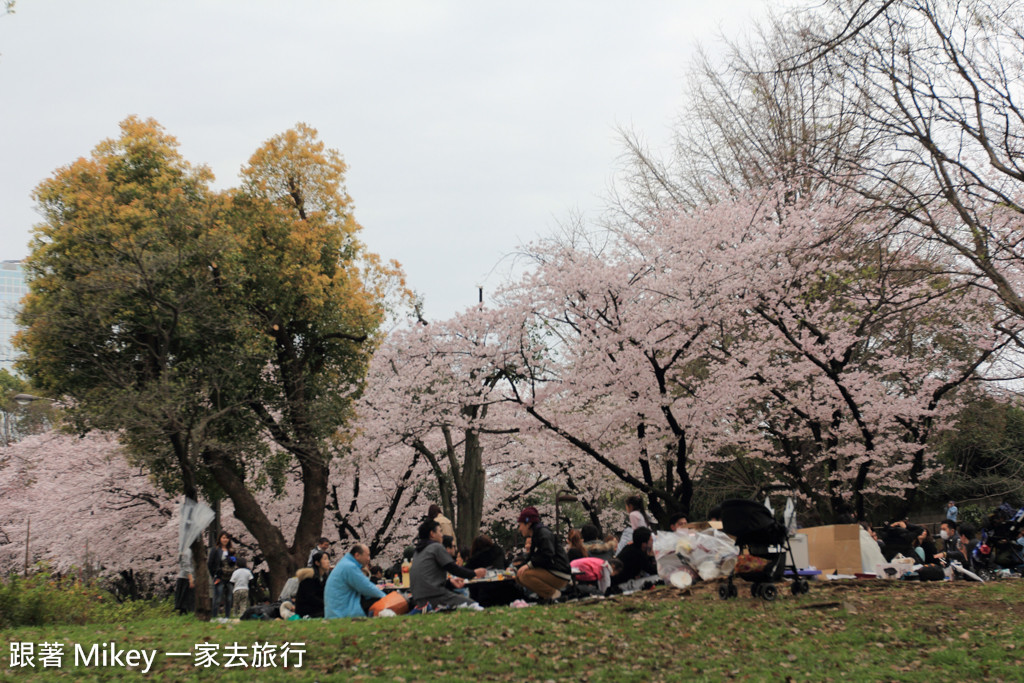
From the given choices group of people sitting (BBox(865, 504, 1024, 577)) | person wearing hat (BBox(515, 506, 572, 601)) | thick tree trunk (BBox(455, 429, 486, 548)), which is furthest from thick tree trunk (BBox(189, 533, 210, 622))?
group of people sitting (BBox(865, 504, 1024, 577))

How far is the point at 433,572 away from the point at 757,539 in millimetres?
3744

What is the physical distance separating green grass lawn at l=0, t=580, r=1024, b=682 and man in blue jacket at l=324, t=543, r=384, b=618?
531 mm

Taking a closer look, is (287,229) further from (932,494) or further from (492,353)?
(932,494)

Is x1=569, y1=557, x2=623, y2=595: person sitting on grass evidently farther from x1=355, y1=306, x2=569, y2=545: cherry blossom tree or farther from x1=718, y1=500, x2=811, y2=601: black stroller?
x1=355, y1=306, x2=569, y2=545: cherry blossom tree

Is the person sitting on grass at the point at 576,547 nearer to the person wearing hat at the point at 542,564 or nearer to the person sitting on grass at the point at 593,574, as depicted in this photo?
the person sitting on grass at the point at 593,574

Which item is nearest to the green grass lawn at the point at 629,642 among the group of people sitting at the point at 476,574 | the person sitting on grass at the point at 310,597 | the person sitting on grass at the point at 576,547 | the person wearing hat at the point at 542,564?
the person wearing hat at the point at 542,564

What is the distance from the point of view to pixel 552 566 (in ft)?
31.2

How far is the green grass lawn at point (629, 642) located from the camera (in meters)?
6.62

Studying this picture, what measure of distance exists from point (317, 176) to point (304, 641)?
13.9 meters

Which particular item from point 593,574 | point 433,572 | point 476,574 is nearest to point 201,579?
point 476,574

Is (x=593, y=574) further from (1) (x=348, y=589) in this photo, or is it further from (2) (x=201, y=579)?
(2) (x=201, y=579)

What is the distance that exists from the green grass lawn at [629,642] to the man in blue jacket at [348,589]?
1.74 ft

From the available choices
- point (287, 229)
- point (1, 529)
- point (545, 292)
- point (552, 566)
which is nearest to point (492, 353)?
point (545, 292)

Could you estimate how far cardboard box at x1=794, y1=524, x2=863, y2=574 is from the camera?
36.9ft
